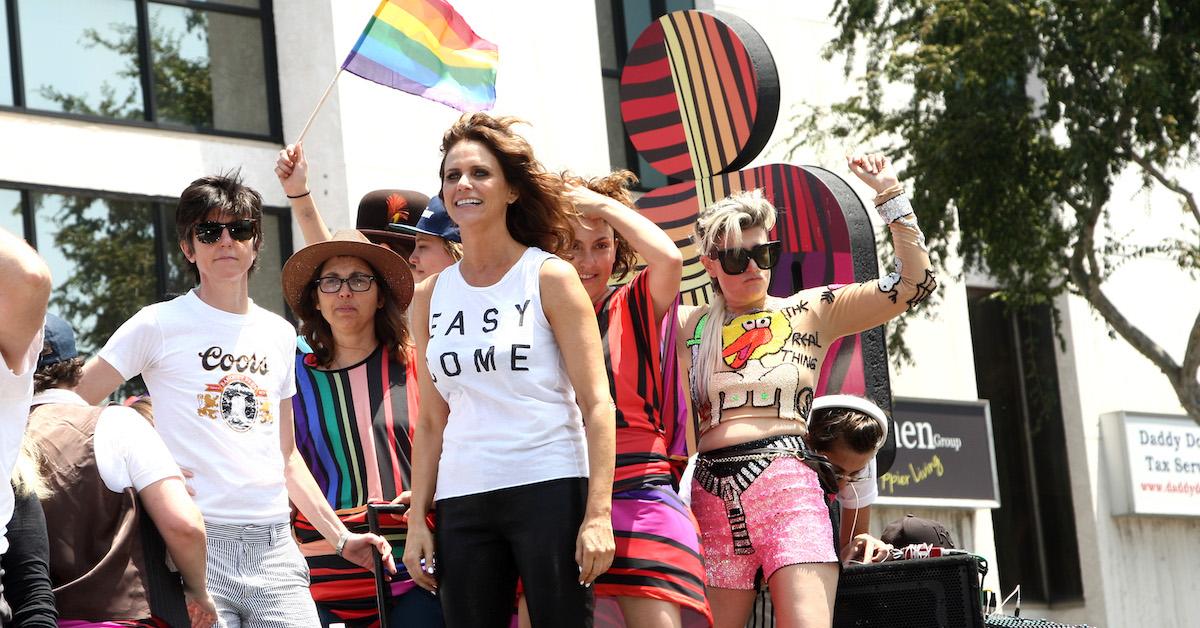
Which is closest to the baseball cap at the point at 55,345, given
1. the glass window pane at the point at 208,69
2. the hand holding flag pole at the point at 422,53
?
the hand holding flag pole at the point at 422,53

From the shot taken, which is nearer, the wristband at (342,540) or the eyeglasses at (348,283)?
the wristband at (342,540)

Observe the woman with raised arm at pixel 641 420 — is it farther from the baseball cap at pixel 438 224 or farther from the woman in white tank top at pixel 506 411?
the baseball cap at pixel 438 224

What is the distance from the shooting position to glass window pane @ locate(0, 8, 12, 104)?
11688 mm

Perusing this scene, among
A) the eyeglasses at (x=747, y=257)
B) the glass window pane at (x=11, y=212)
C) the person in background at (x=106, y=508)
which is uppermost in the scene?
the glass window pane at (x=11, y=212)

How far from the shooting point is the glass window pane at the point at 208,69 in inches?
497

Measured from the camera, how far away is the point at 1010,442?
18.5 meters

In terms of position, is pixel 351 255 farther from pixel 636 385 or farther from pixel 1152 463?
pixel 1152 463

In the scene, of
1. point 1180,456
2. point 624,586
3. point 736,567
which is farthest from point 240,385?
point 1180,456

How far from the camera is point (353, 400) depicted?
17.2 feet

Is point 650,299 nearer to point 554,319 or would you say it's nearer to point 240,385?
point 554,319

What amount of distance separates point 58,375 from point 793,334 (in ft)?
7.42

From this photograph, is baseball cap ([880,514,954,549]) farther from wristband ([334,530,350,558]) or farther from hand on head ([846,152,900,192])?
wristband ([334,530,350,558])

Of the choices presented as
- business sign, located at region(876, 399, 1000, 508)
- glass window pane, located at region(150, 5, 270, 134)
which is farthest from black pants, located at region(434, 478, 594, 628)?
business sign, located at region(876, 399, 1000, 508)

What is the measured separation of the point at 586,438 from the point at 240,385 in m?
1.15
